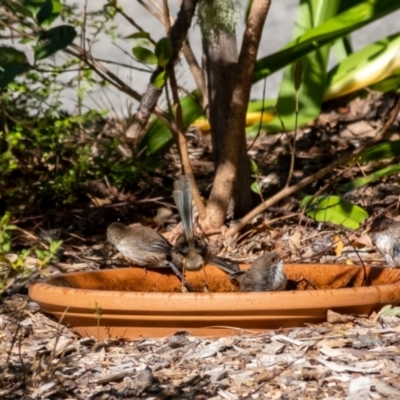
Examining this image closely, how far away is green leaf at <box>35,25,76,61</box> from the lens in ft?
15.9

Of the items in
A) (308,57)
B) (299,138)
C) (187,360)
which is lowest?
(187,360)

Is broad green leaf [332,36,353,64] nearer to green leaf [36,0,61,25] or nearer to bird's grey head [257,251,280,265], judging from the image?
green leaf [36,0,61,25]

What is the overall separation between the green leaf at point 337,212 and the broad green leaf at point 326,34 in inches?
34.2

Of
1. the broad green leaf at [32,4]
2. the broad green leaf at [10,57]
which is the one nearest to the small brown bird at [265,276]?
the broad green leaf at [10,57]

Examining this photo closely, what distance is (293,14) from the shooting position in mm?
9406

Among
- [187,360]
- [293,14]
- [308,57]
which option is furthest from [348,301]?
[293,14]

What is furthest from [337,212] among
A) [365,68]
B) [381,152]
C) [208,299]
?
[208,299]

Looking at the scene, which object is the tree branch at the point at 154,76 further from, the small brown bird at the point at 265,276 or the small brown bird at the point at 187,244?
the small brown bird at the point at 265,276

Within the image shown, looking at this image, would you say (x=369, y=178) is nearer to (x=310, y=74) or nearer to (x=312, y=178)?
(x=312, y=178)

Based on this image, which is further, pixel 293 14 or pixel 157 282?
pixel 293 14

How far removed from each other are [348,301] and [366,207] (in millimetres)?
2135

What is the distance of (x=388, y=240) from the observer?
202 inches

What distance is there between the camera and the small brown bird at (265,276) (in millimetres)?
4617

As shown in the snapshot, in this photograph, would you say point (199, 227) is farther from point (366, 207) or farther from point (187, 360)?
point (187, 360)
